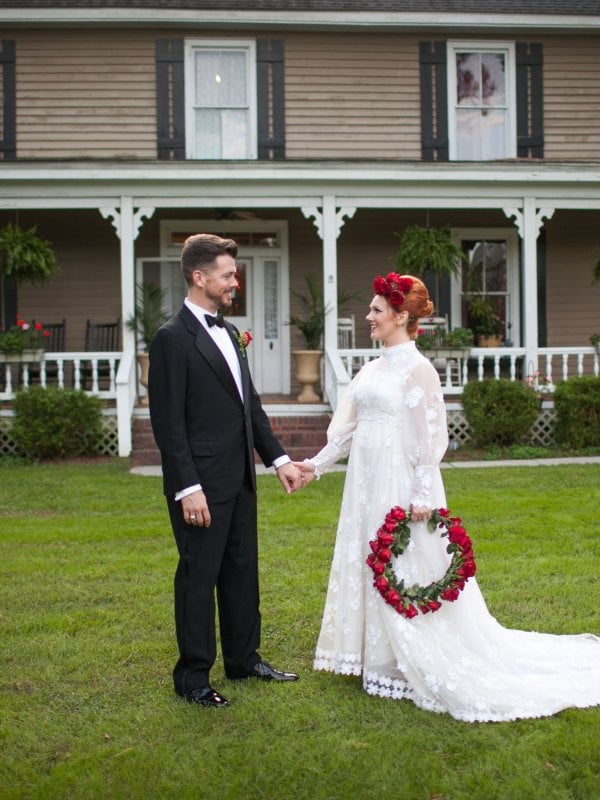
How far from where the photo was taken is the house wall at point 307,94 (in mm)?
14297

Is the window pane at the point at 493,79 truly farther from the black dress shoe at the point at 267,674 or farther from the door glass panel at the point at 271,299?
the black dress shoe at the point at 267,674

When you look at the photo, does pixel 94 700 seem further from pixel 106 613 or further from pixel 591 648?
→ pixel 591 648

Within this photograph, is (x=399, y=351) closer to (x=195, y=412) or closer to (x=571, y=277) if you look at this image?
(x=195, y=412)

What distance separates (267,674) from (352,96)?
12.0 meters

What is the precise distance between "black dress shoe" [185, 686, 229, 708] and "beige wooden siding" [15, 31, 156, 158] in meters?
11.6

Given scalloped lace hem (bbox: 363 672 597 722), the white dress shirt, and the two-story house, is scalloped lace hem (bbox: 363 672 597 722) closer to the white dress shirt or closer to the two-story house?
the white dress shirt

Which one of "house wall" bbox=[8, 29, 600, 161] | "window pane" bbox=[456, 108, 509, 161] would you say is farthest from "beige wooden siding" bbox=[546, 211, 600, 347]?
"window pane" bbox=[456, 108, 509, 161]

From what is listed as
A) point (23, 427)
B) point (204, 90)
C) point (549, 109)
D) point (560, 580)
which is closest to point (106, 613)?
point (560, 580)

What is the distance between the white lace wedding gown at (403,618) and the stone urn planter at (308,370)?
8.69 meters

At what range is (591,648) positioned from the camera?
14.6 feet

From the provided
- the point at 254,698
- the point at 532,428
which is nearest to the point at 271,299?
the point at 532,428

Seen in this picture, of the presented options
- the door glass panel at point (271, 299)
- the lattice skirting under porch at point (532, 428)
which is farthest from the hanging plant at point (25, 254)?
the lattice skirting under porch at point (532, 428)

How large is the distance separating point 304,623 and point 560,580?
1.75 meters

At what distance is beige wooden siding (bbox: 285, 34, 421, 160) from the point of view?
14.5 meters
